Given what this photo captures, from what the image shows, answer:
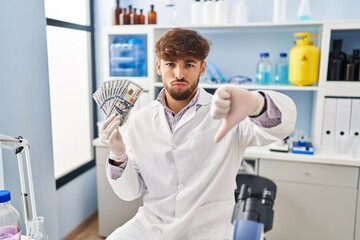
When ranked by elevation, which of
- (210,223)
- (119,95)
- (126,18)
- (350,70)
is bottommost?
(210,223)

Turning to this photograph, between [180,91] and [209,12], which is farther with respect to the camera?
[209,12]

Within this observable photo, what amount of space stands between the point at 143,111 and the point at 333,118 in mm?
1366

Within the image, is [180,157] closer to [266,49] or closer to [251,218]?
[251,218]

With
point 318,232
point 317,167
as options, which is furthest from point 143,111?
point 318,232

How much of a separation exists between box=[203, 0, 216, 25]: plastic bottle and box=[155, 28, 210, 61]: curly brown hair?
3.68 feet

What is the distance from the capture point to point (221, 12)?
7.81 ft

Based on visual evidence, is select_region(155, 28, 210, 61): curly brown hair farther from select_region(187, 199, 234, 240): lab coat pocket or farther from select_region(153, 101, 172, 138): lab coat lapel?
select_region(187, 199, 234, 240): lab coat pocket

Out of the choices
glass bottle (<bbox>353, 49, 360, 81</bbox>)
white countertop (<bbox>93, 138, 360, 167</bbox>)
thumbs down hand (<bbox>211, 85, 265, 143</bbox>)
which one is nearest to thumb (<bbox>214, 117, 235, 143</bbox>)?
thumbs down hand (<bbox>211, 85, 265, 143</bbox>)

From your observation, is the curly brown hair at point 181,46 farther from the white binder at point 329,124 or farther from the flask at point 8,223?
the white binder at point 329,124

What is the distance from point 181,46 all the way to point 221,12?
1216mm

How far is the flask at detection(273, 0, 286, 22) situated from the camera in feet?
7.60

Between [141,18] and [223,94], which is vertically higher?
[141,18]

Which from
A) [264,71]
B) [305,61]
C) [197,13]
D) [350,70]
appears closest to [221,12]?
[197,13]

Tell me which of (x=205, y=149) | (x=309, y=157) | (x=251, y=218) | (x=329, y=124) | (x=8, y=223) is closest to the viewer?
(x=251, y=218)
